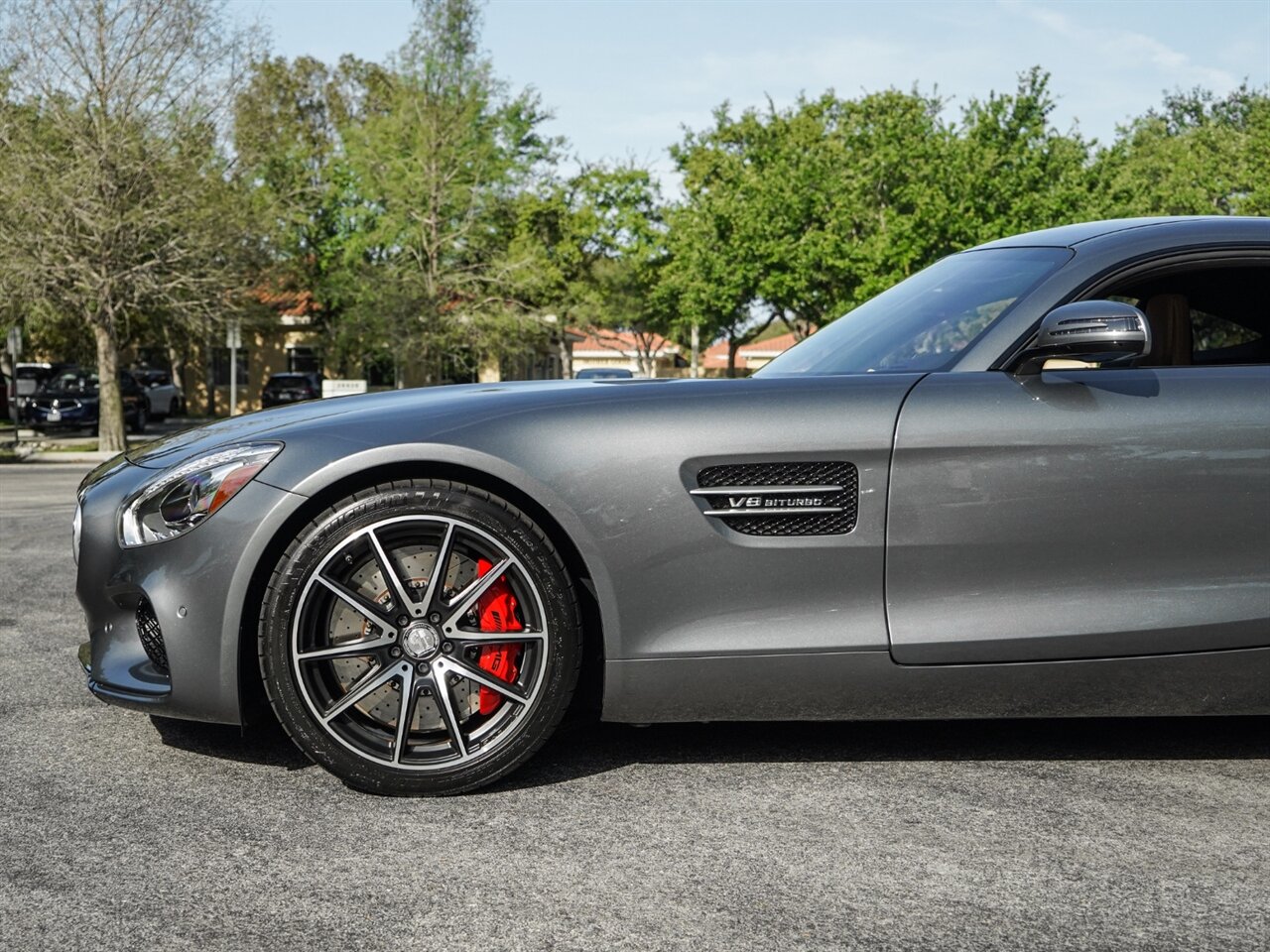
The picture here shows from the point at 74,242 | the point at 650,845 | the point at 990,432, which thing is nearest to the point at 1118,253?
the point at 990,432

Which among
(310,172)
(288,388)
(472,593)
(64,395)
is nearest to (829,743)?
(472,593)

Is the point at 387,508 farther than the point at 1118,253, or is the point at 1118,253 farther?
the point at 1118,253

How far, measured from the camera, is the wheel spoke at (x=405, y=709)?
3.38 m

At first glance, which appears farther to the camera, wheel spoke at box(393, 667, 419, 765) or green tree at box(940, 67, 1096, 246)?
green tree at box(940, 67, 1096, 246)

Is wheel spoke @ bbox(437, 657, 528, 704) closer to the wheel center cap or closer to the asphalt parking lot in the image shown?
the wheel center cap

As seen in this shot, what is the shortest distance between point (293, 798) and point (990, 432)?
1996 millimetres

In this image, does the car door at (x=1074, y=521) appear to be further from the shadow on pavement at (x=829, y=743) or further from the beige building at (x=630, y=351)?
the beige building at (x=630, y=351)

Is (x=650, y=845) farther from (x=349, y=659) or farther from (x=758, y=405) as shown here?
(x=758, y=405)

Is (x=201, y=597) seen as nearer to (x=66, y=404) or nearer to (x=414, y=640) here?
(x=414, y=640)

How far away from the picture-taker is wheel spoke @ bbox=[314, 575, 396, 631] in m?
3.40

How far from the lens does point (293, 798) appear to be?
3451mm

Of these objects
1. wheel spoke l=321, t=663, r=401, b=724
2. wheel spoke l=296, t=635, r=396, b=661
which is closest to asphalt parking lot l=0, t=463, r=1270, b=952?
wheel spoke l=321, t=663, r=401, b=724

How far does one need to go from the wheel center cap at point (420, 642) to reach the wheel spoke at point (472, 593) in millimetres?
43

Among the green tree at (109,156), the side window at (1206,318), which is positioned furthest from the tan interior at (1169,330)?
the green tree at (109,156)
